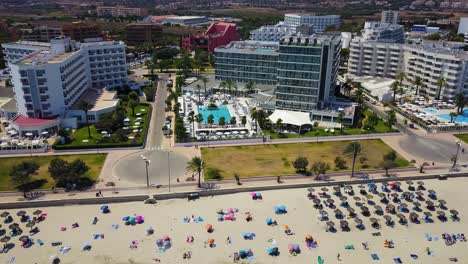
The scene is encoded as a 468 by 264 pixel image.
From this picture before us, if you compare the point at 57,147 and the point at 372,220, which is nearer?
the point at 372,220

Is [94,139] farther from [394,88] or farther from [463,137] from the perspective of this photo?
[463,137]

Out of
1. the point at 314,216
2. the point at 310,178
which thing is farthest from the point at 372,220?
the point at 310,178

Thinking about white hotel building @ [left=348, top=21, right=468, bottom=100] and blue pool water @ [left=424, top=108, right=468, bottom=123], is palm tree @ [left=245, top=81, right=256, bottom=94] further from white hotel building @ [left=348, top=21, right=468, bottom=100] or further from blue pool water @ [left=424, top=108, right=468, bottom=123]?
blue pool water @ [left=424, top=108, right=468, bottom=123]

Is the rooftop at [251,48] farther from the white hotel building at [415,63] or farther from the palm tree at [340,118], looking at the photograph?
the palm tree at [340,118]

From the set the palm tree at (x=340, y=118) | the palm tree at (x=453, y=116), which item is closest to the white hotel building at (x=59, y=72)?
the palm tree at (x=340, y=118)

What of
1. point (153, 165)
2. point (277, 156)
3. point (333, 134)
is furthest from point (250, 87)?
point (153, 165)

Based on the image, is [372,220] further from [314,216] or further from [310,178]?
[310,178]
